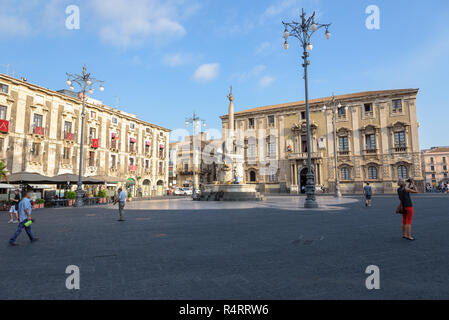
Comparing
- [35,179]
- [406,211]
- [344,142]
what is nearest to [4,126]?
[35,179]

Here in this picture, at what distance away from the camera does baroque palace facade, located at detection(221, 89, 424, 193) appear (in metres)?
37.0

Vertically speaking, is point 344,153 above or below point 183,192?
above

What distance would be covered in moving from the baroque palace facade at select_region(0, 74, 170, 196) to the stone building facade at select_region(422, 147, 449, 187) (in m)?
81.2

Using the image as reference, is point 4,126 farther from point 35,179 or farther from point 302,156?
point 302,156

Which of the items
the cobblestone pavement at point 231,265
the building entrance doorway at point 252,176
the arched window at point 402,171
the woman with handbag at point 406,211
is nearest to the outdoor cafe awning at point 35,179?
the cobblestone pavement at point 231,265

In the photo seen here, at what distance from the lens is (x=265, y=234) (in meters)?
6.98

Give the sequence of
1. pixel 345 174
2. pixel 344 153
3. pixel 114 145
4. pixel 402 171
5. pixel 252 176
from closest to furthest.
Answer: pixel 402 171, pixel 114 145, pixel 345 174, pixel 344 153, pixel 252 176

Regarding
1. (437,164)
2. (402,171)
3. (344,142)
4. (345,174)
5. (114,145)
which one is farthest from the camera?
(437,164)

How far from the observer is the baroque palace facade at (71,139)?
2547 cm

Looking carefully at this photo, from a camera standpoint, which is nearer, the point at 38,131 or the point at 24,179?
the point at 24,179

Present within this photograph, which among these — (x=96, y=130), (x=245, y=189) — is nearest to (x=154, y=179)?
(x=96, y=130)

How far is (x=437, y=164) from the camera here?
3265 inches

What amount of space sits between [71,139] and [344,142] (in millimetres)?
36041

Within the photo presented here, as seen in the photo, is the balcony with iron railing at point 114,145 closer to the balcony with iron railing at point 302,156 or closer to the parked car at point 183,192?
the parked car at point 183,192
